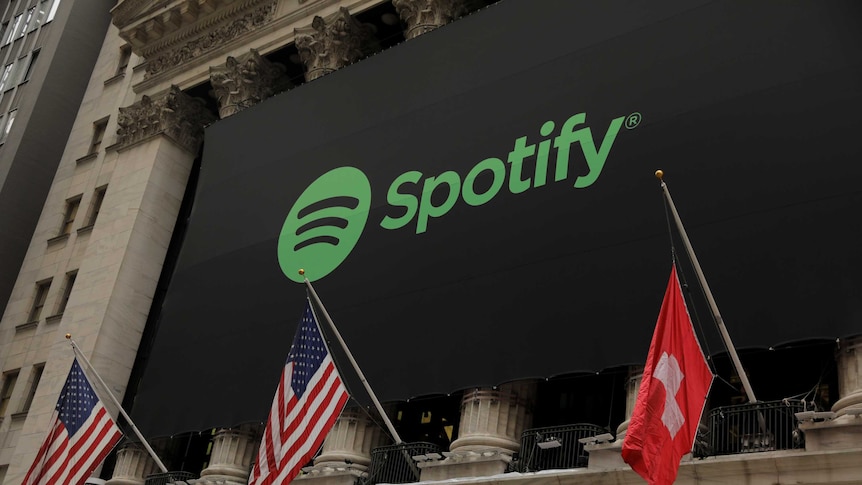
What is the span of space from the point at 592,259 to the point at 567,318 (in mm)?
1436

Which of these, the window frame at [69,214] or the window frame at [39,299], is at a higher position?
the window frame at [69,214]

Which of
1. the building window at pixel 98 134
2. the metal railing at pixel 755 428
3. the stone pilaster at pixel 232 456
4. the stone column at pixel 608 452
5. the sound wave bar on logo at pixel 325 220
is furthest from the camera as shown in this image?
the building window at pixel 98 134

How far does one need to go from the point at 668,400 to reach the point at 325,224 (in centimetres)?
1546

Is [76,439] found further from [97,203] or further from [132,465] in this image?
[97,203]

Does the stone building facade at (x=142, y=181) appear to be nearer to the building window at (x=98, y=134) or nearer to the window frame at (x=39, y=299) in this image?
the window frame at (x=39, y=299)

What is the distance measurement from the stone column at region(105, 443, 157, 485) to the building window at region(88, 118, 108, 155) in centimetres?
1644

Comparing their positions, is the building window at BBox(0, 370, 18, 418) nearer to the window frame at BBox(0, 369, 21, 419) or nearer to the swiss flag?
the window frame at BBox(0, 369, 21, 419)

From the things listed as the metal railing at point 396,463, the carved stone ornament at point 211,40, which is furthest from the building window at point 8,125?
the metal railing at point 396,463

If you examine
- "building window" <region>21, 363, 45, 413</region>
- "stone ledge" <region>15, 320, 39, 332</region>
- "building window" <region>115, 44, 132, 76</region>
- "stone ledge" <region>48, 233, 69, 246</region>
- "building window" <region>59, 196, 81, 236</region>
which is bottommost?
"building window" <region>21, 363, 45, 413</region>

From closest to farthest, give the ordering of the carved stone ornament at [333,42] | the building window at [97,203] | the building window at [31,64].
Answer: the carved stone ornament at [333,42] < the building window at [97,203] < the building window at [31,64]

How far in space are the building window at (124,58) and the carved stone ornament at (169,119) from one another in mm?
5301

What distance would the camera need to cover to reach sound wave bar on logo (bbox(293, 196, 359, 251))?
28.8 meters

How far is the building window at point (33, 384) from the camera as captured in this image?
3594 cm

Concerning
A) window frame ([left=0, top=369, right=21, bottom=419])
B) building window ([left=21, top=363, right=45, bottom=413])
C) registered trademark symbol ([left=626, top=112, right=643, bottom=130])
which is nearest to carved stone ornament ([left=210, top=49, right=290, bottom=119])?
building window ([left=21, top=363, right=45, bottom=413])
